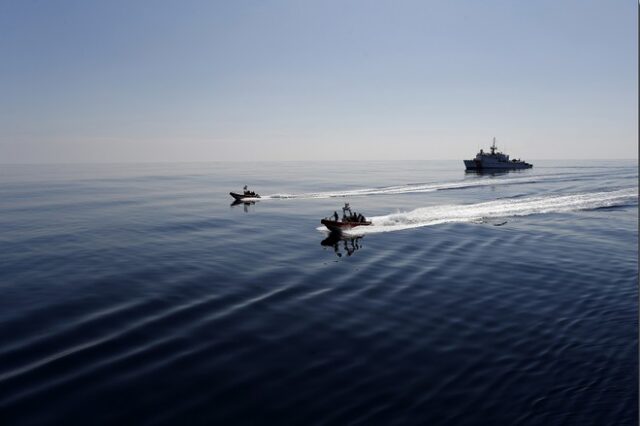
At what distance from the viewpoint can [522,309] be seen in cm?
2356

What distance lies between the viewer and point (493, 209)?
2574 inches

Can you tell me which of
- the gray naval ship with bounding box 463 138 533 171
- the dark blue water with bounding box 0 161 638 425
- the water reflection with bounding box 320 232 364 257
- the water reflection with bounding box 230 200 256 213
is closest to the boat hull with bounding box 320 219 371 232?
the water reflection with bounding box 320 232 364 257

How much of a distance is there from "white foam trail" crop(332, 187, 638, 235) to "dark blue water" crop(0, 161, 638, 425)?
25.0 ft

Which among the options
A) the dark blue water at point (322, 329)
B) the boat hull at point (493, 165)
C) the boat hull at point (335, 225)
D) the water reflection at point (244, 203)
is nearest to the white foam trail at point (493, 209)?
the boat hull at point (335, 225)

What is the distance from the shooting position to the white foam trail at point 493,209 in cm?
5453

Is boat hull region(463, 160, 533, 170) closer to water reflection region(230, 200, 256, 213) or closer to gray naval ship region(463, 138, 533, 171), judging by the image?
gray naval ship region(463, 138, 533, 171)

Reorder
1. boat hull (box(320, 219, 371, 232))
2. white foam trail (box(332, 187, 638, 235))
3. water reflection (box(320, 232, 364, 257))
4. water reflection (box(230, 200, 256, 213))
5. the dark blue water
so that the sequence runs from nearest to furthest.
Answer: the dark blue water → water reflection (box(320, 232, 364, 257)) → boat hull (box(320, 219, 371, 232)) → white foam trail (box(332, 187, 638, 235)) → water reflection (box(230, 200, 256, 213))

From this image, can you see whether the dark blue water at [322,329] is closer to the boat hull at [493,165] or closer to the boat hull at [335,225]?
the boat hull at [335,225]

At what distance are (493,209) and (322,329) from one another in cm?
5381

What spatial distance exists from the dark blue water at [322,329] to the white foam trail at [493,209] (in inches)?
300

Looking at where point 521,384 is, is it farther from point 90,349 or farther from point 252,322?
point 90,349

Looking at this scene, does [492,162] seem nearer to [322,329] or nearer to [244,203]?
[244,203]

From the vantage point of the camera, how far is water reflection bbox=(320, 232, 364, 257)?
3994 cm

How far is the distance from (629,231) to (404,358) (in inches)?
1778
